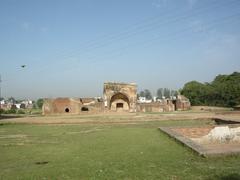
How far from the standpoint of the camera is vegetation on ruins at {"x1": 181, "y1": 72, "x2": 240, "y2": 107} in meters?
45.0

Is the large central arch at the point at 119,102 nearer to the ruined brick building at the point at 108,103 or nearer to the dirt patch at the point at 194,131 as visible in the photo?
the ruined brick building at the point at 108,103

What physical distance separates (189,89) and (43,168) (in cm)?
5510

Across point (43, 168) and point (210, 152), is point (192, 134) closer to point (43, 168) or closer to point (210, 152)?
point (210, 152)

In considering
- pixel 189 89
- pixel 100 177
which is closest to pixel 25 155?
pixel 100 177

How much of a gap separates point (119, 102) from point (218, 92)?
18.7 metres

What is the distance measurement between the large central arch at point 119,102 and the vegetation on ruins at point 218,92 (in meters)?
17.4

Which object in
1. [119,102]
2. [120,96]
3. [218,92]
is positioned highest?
[218,92]

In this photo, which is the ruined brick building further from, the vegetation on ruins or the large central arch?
the vegetation on ruins

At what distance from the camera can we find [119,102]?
134 feet

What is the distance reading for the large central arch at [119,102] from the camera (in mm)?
40188

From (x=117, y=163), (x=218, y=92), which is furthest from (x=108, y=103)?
(x=117, y=163)

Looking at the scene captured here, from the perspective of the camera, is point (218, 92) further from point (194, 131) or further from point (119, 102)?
point (194, 131)

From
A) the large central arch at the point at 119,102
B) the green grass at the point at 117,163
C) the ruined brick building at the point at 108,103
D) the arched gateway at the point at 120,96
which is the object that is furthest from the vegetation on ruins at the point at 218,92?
the green grass at the point at 117,163

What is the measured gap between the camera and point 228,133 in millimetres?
10492
